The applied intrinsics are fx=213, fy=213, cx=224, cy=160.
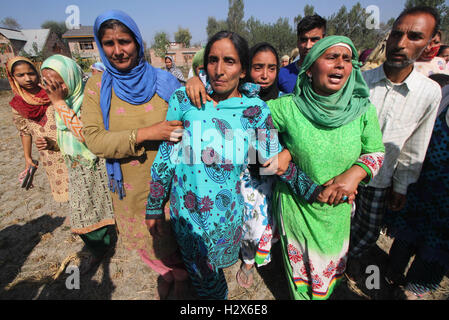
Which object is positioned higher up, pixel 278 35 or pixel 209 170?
pixel 278 35

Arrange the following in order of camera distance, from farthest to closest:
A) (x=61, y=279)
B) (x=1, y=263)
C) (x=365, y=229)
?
(x=1, y=263) < (x=61, y=279) < (x=365, y=229)

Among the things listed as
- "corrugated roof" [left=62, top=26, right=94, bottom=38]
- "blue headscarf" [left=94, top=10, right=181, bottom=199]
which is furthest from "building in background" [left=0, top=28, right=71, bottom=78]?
"blue headscarf" [left=94, top=10, right=181, bottom=199]

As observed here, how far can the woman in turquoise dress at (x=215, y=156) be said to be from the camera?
1.45 metres

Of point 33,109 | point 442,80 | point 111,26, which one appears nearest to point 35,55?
point 33,109

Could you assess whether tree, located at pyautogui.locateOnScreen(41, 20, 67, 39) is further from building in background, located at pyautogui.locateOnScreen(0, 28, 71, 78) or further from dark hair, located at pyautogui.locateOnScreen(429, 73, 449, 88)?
dark hair, located at pyautogui.locateOnScreen(429, 73, 449, 88)

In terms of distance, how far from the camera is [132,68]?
65.7 inches

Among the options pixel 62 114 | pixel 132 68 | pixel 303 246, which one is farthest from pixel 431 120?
pixel 62 114

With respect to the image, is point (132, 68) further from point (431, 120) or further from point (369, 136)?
point (431, 120)

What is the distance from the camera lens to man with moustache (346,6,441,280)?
70.2 inches

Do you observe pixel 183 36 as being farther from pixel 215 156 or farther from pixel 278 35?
pixel 215 156

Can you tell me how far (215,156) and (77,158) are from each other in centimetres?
156

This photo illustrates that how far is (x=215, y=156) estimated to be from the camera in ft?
4.92

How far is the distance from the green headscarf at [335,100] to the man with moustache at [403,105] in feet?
1.74
